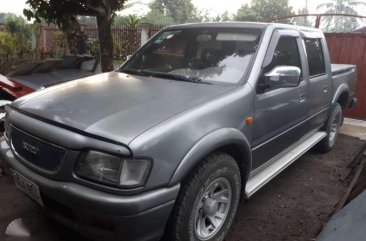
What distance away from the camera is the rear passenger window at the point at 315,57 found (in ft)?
13.9

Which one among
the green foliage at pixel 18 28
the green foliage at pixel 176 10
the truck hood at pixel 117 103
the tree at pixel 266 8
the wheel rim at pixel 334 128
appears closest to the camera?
the truck hood at pixel 117 103

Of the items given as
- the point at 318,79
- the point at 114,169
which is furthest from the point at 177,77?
the point at 318,79

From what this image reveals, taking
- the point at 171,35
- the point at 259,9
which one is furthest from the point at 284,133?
the point at 259,9

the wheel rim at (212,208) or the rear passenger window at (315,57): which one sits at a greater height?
the rear passenger window at (315,57)

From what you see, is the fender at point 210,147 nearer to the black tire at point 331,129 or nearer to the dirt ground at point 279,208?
the dirt ground at point 279,208

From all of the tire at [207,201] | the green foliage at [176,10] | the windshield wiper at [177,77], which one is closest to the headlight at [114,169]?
the tire at [207,201]

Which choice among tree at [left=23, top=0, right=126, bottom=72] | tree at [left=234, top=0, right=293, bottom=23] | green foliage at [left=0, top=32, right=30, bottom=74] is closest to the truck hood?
tree at [left=23, top=0, right=126, bottom=72]

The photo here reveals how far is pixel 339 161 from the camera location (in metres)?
5.12

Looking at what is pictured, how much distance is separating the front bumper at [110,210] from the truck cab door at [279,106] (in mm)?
1237

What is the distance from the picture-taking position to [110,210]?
80.5 inches

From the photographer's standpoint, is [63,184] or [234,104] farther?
[234,104]

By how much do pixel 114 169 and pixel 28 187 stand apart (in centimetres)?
80

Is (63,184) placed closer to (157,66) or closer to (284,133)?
(157,66)

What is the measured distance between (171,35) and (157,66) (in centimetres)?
55
